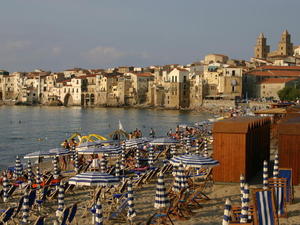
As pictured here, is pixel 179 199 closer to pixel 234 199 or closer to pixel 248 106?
pixel 234 199

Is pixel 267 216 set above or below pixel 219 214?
above

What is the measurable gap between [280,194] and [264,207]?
6.61ft

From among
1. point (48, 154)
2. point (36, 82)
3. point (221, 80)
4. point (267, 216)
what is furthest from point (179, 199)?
point (36, 82)

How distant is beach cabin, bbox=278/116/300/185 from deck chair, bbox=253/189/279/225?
441 cm

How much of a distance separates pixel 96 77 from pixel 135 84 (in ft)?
39.5

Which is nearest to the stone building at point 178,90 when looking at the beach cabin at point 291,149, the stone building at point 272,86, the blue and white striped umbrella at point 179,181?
the stone building at point 272,86

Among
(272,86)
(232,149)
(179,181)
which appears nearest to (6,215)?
(179,181)

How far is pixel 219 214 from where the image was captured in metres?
8.98

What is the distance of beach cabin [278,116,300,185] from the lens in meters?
10.6

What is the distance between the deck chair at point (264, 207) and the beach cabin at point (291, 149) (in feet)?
14.5

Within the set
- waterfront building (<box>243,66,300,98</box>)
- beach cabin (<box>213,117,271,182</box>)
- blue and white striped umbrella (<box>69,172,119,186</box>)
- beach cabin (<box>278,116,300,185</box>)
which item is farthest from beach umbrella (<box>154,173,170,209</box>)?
waterfront building (<box>243,66,300,98</box>)

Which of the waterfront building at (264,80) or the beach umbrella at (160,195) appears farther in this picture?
the waterfront building at (264,80)

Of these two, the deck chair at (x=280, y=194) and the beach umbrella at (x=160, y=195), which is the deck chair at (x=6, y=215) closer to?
the beach umbrella at (x=160, y=195)

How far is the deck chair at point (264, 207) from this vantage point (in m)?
6.42
